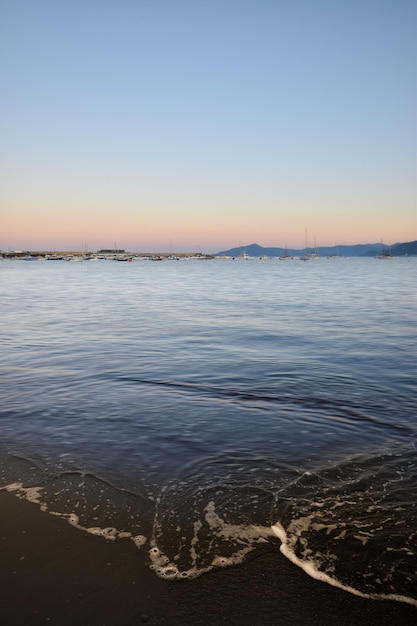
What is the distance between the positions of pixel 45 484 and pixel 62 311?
2801 cm

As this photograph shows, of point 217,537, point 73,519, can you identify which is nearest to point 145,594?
point 217,537

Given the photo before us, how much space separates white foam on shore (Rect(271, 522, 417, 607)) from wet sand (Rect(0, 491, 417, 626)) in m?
0.08

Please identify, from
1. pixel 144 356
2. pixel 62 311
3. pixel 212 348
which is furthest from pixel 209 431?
pixel 62 311

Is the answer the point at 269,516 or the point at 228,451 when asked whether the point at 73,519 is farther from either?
the point at 228,451

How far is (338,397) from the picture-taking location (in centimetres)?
1155

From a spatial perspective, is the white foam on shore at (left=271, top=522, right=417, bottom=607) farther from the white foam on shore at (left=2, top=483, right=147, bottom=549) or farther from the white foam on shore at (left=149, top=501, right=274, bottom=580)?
the white foam on shore at (left=2, top=483, right=147, bottom=549)

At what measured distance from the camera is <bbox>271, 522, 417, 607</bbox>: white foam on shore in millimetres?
4457

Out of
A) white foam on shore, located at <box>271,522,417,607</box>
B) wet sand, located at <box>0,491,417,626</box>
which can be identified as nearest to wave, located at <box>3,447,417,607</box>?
white foam on shore, located at <box>271,522,417,607</box>

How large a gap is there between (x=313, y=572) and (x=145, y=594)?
1.84 metres

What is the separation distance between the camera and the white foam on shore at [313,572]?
4.46 meters

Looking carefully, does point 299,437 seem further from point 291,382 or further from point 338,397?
point 291,382

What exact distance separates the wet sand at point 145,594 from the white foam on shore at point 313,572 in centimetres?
8

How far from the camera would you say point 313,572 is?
484 cm

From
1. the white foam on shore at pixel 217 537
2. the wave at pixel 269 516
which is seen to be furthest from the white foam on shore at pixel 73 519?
the white foam on shore at pixel 217 537
